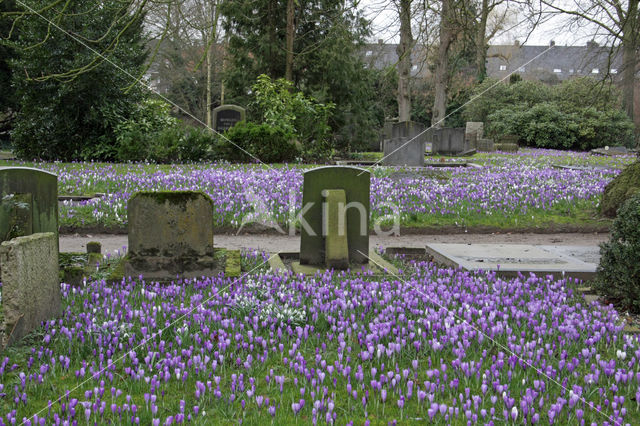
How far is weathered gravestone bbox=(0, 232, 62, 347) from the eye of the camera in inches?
156

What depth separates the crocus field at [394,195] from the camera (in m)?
→ 10.3

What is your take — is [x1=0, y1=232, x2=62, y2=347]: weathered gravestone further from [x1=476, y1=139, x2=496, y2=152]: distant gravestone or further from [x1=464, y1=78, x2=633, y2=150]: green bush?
[x1=464, y1=78, x2=633, y2=150]: green bush

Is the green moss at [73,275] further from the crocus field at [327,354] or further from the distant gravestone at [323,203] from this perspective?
the distant gravestone at [323,203]

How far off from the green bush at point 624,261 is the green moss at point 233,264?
3.68 meters

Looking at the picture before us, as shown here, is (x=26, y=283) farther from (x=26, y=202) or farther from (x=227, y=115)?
(x=227, y=115)

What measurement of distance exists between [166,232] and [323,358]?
2.83 meters

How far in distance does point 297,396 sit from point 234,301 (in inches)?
71.9

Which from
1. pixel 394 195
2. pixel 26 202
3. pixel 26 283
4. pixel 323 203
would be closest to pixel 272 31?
pixel 394 195

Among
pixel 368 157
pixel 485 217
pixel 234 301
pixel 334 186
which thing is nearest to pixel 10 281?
pixel 234 301

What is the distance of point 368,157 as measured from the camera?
25.5 metres

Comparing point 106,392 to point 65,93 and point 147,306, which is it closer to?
point 147,306

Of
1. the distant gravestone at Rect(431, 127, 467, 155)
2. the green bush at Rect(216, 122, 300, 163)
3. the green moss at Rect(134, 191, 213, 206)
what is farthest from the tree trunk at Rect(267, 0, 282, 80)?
the green moss at Rect(134, 191, 213, 206)

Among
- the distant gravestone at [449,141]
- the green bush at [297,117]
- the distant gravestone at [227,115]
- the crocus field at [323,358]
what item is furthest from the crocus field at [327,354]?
the distant gravestone at [449,141]

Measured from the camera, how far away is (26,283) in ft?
13.6
